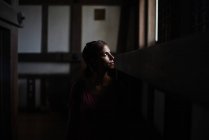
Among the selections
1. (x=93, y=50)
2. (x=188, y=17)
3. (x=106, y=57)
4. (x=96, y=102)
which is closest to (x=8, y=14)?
(x=93, y=50)

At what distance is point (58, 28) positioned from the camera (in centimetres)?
652

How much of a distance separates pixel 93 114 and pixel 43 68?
4.83 metres

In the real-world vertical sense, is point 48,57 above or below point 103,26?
below

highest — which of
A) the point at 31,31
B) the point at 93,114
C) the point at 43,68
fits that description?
the point at 31,31

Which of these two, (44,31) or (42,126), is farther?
(44,31)

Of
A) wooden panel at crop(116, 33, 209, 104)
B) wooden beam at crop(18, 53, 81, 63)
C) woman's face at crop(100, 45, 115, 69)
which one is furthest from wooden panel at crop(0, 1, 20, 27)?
wooden beam at crop(18, 53, 81, 63)

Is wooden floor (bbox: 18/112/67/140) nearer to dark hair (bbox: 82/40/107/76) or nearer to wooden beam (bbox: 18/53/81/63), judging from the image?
wooden beam (bbox: 18/53/81/63)

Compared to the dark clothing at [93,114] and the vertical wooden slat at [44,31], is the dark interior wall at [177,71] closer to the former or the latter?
the dark clothing at [93,114]

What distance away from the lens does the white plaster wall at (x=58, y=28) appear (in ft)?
21.1

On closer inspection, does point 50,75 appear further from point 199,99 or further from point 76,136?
point 199,99

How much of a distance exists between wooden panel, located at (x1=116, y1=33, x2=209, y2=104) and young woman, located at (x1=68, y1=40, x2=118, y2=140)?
54.9 inches

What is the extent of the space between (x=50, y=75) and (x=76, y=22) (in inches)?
55.1

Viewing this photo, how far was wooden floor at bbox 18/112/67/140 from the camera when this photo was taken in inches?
185

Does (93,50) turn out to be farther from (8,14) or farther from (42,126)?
(42,126)
